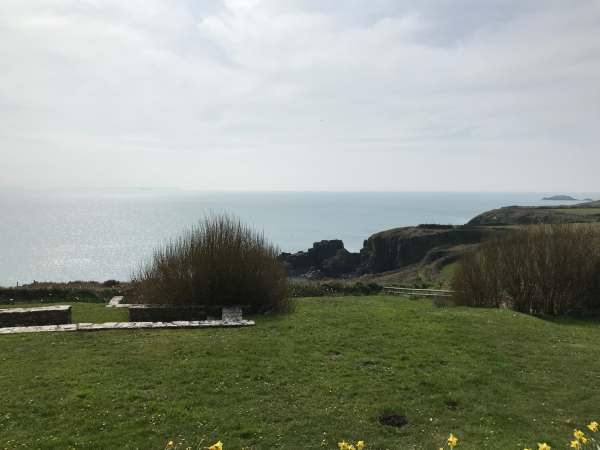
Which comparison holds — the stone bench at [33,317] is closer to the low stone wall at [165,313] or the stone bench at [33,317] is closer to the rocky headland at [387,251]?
the low stone wall at [165,313]

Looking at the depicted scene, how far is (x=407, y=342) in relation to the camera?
13336 millimetres

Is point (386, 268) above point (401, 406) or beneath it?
beneath

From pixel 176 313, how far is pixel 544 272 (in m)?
18.1

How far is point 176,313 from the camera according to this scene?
17.8 meters

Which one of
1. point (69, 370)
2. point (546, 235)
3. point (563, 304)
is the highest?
point (546, 235)

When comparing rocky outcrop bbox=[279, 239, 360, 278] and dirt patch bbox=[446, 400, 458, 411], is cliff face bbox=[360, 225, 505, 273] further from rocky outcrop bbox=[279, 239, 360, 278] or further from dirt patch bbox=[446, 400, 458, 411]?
dirt patch bbox=[446, 400, 458, 411]

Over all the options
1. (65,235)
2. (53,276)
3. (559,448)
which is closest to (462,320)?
(559,448)

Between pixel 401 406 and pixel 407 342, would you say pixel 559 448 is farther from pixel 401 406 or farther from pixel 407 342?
pixel 407 342

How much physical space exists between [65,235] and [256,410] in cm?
17757

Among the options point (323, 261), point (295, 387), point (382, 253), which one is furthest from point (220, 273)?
point (382, 253)

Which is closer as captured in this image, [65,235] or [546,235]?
[546,235]

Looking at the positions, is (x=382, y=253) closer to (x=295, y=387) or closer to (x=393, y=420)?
(x=295, y=387)

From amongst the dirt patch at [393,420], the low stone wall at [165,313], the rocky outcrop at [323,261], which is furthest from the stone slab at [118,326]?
the rocky outcrop at [323,261]

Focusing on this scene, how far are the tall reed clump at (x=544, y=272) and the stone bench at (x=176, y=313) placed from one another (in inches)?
543
